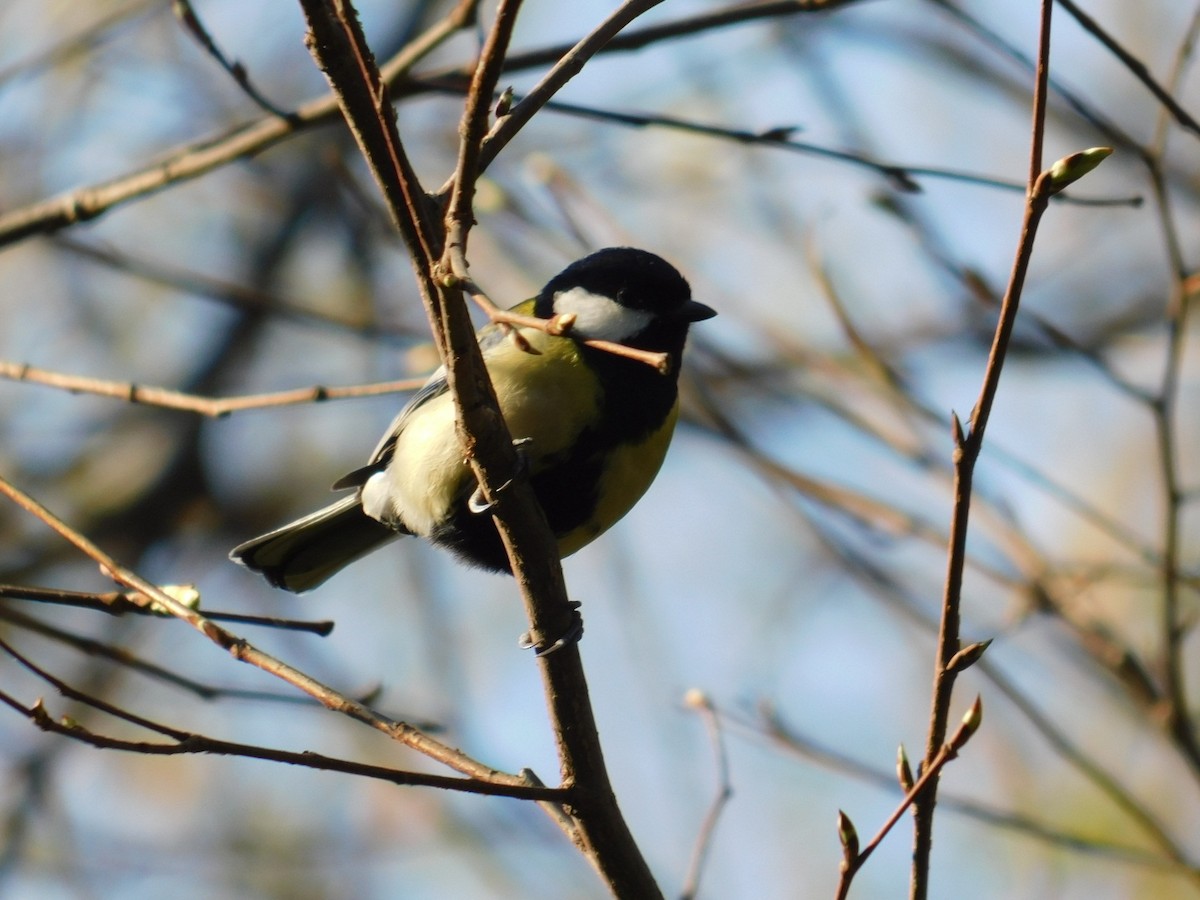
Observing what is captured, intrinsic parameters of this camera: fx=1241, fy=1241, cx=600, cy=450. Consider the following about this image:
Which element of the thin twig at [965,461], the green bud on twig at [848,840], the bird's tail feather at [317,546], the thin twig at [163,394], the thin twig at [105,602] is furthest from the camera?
the bird's tail feather at [317,546]

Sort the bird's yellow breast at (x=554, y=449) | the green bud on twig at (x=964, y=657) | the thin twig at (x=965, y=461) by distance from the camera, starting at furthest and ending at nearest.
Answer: the bird's yellow breast at (x=554, y=449) → the green bud on twig at (x=964, y=657) → the thin twig at (x=965, y=461)

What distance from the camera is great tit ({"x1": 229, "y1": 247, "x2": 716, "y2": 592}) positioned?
2.84 meters

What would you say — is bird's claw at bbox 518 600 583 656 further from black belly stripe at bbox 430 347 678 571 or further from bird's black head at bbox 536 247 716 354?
bird's black head at bbox 536 247 716 354

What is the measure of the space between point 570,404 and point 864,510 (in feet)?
3.53

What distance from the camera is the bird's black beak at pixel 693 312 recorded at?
325cm

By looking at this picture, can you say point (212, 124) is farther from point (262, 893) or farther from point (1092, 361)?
point (1092, 361)

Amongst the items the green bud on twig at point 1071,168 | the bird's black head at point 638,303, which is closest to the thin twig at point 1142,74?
the green bud on twig at point 1071,168

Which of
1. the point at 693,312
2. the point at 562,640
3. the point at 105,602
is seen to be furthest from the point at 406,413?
the point at 105,602

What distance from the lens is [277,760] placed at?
1.58 metres

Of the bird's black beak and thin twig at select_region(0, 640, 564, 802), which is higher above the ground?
the bird's black beak

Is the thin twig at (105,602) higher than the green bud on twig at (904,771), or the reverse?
the thin twig at (105,602)

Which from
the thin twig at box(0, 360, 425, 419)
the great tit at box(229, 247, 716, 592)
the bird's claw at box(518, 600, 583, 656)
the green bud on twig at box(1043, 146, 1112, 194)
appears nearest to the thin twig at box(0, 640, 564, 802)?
the bird's claw at box(518, 600, 583, 656)

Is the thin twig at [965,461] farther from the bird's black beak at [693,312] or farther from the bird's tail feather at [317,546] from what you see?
the bird's tail feather at [317,546]

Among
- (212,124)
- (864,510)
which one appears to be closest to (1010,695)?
(864,510)
